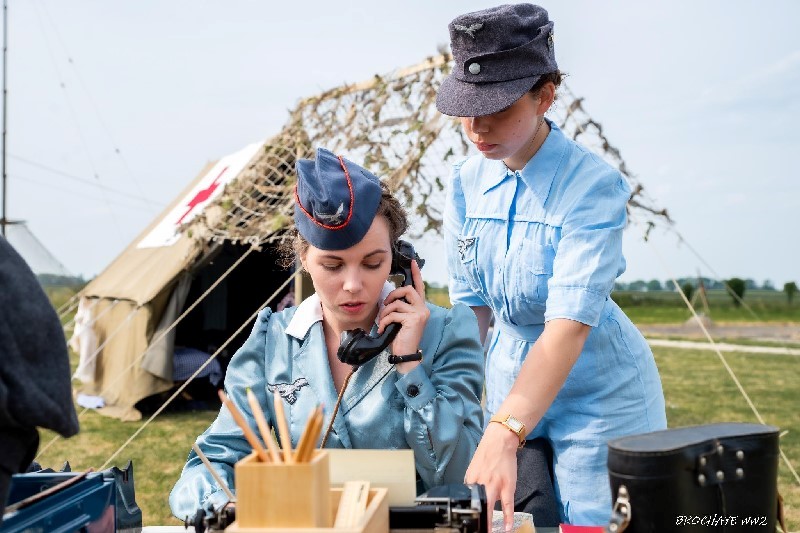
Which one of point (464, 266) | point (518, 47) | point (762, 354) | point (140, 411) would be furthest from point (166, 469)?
point (762, 354)

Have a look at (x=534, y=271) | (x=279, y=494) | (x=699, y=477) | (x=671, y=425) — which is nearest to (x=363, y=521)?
(x=279, y=494)

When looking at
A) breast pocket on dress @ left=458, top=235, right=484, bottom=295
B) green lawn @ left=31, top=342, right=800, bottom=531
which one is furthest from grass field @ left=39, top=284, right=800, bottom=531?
breast pocket on dress @ left=458, top=235, right=484, bottom=295

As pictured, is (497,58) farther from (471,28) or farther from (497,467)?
(497,467)

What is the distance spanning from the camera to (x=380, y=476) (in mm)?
1433

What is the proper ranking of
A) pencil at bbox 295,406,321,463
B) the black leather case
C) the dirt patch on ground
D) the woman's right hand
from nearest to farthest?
1. pencil at bbox 295,406,321,463
2. the black leather case
3. the woman's right hand
4. the dirt patch on ground

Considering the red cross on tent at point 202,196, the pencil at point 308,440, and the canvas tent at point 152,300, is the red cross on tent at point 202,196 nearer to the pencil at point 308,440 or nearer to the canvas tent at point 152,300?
the canvas tent at point 152,300

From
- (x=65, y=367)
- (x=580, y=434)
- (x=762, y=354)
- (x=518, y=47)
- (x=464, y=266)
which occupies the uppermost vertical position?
(x=518, y=47)

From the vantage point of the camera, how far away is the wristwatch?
76.7 inches

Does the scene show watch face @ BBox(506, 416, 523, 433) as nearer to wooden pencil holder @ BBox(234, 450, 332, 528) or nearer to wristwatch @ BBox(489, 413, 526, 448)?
wristwatch @ BBox(489, 413, 526, 448)

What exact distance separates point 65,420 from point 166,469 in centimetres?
656

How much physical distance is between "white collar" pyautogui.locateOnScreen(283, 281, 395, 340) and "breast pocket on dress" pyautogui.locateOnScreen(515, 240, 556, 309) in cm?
41

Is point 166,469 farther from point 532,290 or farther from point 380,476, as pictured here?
point 380,476

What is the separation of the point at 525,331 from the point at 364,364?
0.63 m

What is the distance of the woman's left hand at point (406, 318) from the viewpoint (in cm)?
201
